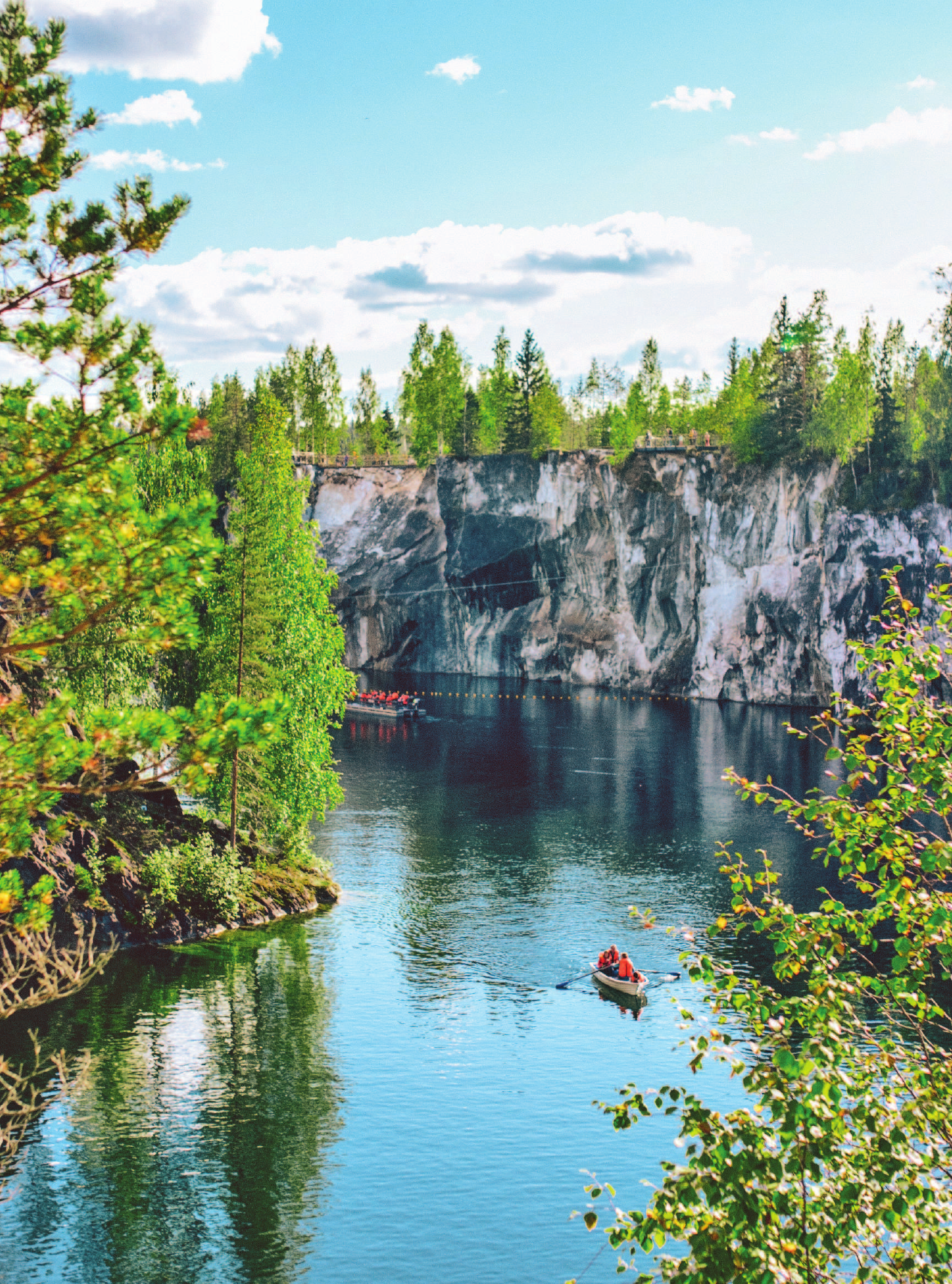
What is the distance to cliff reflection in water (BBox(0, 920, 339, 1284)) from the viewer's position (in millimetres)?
21094

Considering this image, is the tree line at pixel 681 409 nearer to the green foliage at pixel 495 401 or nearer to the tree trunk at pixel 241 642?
the green foliage at pixel 495 401

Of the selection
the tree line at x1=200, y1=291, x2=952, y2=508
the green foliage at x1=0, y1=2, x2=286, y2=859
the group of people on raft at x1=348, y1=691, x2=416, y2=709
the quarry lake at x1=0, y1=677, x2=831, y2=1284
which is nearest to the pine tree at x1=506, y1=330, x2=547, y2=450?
the tree line at x1=200, y1=291, x2=952, y2=508

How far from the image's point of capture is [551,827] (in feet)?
188

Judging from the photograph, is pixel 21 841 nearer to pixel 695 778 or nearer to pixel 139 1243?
pixel 139 1243

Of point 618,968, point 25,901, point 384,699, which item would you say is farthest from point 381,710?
point 25,901

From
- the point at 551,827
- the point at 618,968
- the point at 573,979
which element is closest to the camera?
the point at 618,968

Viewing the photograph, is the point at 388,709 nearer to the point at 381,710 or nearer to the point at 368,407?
the point at 381,710

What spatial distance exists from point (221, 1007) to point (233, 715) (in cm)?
2371

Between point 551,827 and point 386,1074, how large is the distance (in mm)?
28786

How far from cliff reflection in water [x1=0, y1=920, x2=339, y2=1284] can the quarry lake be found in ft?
0.23

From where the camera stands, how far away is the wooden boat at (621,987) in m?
34.5

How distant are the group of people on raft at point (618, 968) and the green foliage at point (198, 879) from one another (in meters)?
13.8

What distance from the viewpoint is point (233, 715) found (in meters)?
12.1

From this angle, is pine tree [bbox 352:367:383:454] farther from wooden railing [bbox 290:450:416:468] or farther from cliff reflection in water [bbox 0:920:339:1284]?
cliff reflection in water [bbox 0:920:339:1284]
